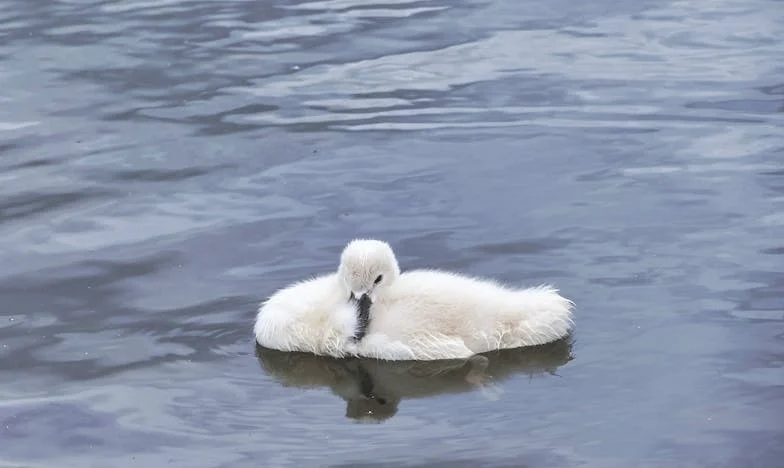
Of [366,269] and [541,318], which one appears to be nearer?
[366,269]

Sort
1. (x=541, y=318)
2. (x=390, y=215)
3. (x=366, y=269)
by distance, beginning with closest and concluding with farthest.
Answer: (x=366, y=269), (x=541, y=318), (x=390, y=215)

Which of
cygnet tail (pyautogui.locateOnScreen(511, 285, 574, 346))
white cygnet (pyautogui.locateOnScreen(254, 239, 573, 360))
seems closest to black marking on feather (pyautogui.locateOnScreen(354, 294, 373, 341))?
white cygnet (pyautogui.locateOnScreen(254, 239, 573, 360))

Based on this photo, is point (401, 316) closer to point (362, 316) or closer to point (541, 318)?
point (362, 316)

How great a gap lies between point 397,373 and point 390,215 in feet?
7.28

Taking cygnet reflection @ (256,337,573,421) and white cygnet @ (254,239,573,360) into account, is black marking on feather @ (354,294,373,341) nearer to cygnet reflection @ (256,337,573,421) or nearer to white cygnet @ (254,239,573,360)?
white cygnet @ (254,239,573,360)

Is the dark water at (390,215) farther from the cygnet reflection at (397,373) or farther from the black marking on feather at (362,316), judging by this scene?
the black marking on feather at (362,316)

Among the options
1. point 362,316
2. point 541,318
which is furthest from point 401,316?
point 541,318

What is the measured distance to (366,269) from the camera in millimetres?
7289

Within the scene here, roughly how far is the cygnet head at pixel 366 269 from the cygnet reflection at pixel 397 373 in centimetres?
34

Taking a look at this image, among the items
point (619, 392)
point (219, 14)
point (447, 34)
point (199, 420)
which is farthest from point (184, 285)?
point (219, 14)

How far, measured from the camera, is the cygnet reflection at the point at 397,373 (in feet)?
23.2

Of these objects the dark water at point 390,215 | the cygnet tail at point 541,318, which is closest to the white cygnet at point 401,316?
the cygnet tail at point 541,318

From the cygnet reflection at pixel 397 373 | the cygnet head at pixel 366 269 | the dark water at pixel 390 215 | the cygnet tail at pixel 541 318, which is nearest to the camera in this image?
the dark water at pixel 390 215

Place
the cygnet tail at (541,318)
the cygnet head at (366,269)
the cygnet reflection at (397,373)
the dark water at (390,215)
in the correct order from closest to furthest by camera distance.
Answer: the dark water at (390,215) → the cygnet reflection at (397,373) → the cygnet head at (366,269) → the cygnet tail at (541,318)
